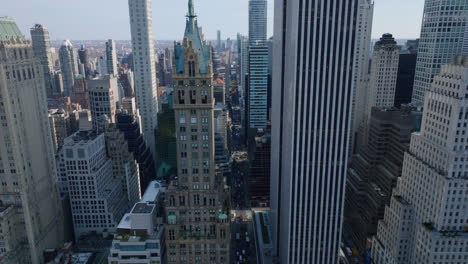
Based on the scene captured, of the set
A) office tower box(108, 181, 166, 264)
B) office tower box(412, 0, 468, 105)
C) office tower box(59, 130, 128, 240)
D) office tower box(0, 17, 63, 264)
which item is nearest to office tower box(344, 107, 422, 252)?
office tower box(412, 0, 468, 105)

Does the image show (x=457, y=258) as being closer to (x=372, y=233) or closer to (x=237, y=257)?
(x=372, y=233)

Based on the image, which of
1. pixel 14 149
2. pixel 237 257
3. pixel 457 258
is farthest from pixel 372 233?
pixel 14 149

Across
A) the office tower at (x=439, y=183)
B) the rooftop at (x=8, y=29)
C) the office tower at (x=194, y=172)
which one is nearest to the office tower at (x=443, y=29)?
the office tower at (x=439, y=183)

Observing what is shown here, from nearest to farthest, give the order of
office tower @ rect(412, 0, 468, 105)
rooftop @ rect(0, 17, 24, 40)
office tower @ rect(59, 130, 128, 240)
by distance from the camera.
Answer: rooftop @ rect(0, 17, 24, 40), office tower @ rect(59, 130, 128, 240), office tower @ rect(412, 0, 468, 105)

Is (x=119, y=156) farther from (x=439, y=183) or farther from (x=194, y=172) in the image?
(x=439, y=183)

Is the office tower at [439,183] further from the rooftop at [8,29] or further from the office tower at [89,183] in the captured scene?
the rooftop at [8,29]

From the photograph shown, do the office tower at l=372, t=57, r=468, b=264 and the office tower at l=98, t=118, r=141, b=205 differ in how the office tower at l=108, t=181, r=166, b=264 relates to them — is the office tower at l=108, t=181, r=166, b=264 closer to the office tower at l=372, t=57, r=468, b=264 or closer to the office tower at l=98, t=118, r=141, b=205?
the office tower at l=98, t=118, r=141, b=205
